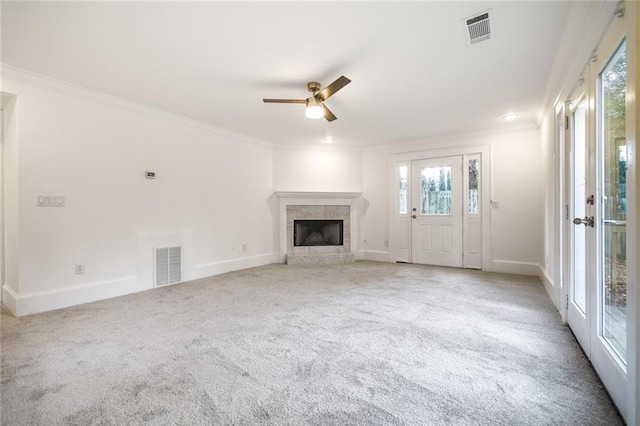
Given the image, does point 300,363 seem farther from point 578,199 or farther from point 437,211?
point 437,211

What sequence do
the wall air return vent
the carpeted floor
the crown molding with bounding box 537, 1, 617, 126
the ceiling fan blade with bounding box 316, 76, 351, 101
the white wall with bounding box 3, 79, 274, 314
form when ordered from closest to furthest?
the carpeted floor < the crown molding with bounding box 537, 1, 617, 126 < the ceiling fan blade with bounding box 316, 76, 351, 101 < the white wall with bounding box 3, 79, 274, 314 < the wall air return vent

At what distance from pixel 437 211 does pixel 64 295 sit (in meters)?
5.46

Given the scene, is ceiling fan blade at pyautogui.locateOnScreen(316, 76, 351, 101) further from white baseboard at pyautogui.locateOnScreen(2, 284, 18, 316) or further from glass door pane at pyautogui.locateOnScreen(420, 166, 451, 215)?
white baseboard at pyautogui.locateOnScreen(2, 284, 18, 316)

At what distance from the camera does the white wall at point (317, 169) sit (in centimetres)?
580

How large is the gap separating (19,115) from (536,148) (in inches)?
257

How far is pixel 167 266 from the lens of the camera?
155 inches

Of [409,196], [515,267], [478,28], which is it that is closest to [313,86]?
[478,28]

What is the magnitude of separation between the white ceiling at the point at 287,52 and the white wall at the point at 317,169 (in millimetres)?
1997

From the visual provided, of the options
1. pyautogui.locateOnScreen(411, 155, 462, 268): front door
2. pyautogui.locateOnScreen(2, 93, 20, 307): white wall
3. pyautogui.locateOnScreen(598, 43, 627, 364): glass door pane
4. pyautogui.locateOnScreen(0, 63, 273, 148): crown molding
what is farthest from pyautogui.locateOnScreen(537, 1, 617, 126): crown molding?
pyautogui.locateOnScreen(2, 93, 20, 307): white wall

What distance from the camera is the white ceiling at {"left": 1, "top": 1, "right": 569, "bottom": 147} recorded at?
6.45 feet

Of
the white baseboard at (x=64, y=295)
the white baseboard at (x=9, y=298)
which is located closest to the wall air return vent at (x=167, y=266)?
the white baseboard at (x=64, y=295)

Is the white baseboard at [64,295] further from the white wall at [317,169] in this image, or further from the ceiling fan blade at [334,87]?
the ceiling fan blade at [334,87]

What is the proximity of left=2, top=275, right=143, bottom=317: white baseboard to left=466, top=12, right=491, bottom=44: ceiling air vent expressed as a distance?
4.34m

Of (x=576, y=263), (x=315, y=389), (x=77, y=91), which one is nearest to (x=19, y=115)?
(x=77, y=91)
